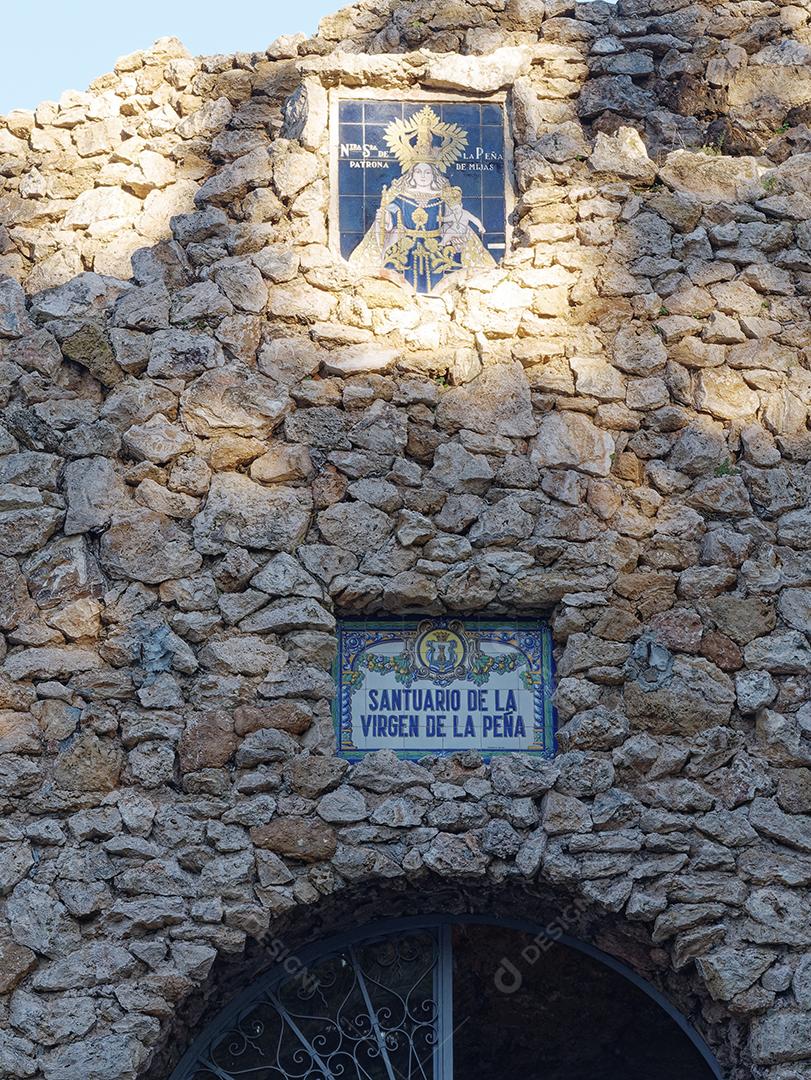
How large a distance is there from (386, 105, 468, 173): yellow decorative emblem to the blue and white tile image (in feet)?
0.08

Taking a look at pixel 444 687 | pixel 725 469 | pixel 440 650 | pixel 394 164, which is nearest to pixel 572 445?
pixel 725 469

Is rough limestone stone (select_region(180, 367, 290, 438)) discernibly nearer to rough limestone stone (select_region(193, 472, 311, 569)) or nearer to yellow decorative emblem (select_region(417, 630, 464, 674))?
rough limestone stone (select_region(193, 472, 311, 569))

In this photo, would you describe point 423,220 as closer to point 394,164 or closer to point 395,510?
point 394,164

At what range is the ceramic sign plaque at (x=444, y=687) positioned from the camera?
638 centimetres

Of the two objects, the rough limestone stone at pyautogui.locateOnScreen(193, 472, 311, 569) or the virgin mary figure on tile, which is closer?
the rough limestone stone at pyautogui.locateOnScreen(193, 472, 311, 569)

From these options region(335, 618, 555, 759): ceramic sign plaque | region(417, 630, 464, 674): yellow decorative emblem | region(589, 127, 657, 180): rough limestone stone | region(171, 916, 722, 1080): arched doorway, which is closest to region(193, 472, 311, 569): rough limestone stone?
region(335, 618, 555, 759): ceramic sign plaque

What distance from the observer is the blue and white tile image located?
7121 mm

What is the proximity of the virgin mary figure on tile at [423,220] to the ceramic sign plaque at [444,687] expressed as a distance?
5.21ft

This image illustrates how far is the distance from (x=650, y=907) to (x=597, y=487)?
5.67 feet

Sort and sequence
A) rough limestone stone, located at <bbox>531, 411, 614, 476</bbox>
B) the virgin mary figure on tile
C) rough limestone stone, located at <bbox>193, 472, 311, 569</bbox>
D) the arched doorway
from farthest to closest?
1. the virgin mary figure on tile
2. rough limestone stone, located at <bbox>531, 411, 614, 476</bbox>
3. rough limestone stone, located at <bbox>193, 472, 311, 569</bbox>
4. the arched doorway

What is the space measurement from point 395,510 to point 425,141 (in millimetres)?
1824

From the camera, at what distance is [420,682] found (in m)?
6.45

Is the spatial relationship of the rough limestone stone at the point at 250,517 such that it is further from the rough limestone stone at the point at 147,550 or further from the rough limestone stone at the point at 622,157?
the rough limestone stone at the point at 622,157

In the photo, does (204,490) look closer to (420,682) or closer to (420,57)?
A: (420,682)
